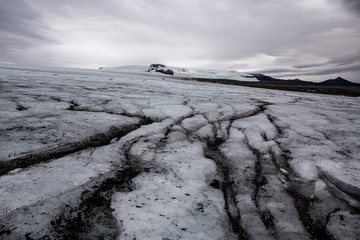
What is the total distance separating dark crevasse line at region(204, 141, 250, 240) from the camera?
1349 millimetres

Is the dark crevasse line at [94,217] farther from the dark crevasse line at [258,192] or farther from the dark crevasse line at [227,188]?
the dark crevasse line at [258,192]

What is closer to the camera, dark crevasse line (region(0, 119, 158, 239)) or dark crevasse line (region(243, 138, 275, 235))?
dark crevasse line (region(0, 119, 158, 239))

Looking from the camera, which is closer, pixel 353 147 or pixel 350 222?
pixel 350 222

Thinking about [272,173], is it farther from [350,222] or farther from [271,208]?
[350,222]

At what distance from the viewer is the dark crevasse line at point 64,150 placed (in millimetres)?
1682

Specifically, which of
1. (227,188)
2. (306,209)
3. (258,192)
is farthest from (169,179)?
(306,209)

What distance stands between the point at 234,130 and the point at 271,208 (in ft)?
5.09

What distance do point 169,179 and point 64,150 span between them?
111 cm

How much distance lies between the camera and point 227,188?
5.73 ft

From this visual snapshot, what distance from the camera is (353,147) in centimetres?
247

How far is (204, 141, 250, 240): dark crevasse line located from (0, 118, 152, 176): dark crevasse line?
1134 mm

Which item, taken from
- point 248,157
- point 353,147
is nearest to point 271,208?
point 248,157

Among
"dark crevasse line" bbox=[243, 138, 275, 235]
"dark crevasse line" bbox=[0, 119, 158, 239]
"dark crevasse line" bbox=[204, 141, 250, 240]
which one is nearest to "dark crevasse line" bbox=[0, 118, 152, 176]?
"dark crevasse line" bbox=[0, 119, 158, 239]

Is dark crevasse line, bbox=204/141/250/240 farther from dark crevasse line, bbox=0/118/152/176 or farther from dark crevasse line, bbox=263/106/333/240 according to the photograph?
dark crevasse line, bbox=0/118/152/176
